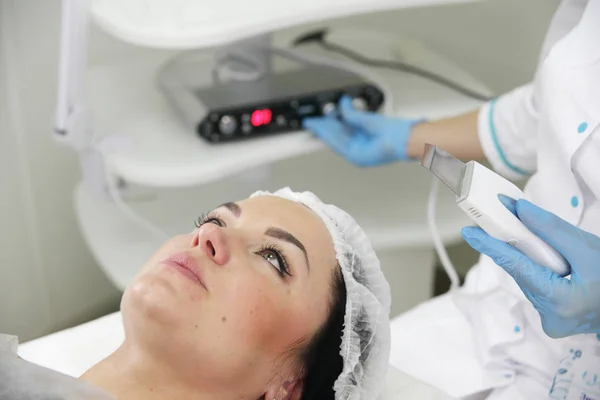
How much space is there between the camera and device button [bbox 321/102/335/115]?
4.79 ft

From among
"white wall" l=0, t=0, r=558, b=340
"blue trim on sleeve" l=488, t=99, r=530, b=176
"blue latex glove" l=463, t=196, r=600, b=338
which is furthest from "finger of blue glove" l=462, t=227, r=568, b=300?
"white wall" l=0, t=0, r=558, b=340

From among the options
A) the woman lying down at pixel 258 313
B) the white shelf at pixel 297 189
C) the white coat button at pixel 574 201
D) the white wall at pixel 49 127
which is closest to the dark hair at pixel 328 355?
the woman lying down at pixel 258 313

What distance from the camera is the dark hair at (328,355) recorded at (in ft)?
3.24

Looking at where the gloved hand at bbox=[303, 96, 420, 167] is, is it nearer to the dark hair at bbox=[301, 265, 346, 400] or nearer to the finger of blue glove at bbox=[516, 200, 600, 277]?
the dark hair at bbox=[301, 265, 346, 400]

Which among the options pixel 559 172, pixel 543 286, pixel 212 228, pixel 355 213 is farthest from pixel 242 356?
pixel 355 213

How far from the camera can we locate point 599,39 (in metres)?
A: 1.02

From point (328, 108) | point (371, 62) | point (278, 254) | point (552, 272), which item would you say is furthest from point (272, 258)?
point (371, 62)

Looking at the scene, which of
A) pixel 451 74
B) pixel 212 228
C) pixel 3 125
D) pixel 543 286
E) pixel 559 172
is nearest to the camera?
pixel 543 286

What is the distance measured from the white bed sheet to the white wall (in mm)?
509

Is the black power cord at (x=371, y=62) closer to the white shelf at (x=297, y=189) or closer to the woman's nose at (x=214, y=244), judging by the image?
the white shelf at (x=297, y=189)

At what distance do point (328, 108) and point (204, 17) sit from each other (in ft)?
1.16

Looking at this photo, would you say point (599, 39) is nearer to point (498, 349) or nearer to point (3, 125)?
point (498, 349)

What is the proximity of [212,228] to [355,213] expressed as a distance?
74 centimetres

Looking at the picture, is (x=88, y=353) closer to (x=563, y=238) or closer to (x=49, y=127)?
(x=49, y=127)
